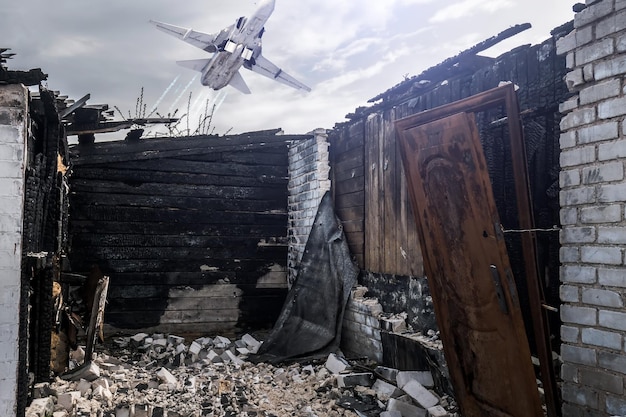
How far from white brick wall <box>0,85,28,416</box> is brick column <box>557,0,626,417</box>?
3.67 m

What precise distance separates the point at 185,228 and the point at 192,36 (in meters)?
13.1

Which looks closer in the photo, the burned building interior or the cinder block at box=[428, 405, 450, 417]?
the burned building interior

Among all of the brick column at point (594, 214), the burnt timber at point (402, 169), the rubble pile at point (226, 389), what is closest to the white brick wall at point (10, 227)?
the rubble pile at point (226, 389)

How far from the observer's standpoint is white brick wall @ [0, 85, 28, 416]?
3322mm

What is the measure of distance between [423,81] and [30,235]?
12.6 ft

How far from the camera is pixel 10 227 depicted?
11.1 feet

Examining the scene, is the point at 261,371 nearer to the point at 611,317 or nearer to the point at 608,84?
the point at 611,317

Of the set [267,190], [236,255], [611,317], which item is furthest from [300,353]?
[611,317]

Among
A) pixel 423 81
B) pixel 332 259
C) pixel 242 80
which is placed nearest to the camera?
pixel 423 81

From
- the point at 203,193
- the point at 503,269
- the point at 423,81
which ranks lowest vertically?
the point at 503,269

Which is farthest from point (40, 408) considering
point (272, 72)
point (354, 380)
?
point (272, 72)

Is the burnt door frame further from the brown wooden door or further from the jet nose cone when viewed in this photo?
the jet nose cone

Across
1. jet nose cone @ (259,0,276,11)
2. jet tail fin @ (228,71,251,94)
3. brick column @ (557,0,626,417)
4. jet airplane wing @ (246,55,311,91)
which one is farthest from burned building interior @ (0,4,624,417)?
jet tail fin @ (228,71,251,94)

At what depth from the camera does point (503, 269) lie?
10.2 feet
